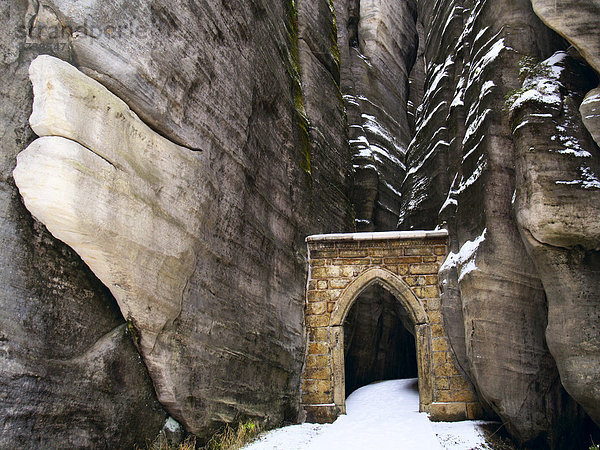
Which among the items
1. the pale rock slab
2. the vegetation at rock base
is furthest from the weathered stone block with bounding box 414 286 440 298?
the pale rock slab

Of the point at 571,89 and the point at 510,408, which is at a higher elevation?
the point at 571,89

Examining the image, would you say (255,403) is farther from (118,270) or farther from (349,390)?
(349,390)

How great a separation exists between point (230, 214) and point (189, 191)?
113 centimetres

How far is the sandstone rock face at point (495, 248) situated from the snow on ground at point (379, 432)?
2.61 ft

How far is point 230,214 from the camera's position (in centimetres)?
702

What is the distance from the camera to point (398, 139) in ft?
58.3

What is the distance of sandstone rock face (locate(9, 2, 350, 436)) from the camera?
4.40 meters

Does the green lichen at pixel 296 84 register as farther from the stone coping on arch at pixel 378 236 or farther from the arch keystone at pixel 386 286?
the arch keystone at pixel 386 286

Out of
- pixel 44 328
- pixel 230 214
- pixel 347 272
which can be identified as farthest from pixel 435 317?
pixel 44 328

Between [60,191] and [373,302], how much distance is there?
993cm

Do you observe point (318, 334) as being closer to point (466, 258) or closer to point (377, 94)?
point (466, 258)

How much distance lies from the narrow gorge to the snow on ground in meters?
0.55

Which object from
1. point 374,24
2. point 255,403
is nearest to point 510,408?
point 255,403

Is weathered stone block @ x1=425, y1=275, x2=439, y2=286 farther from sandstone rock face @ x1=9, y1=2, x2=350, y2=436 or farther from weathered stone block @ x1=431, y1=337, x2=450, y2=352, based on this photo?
sandstone rock face @ x1=9, y1=2, x2=350, y2=436
